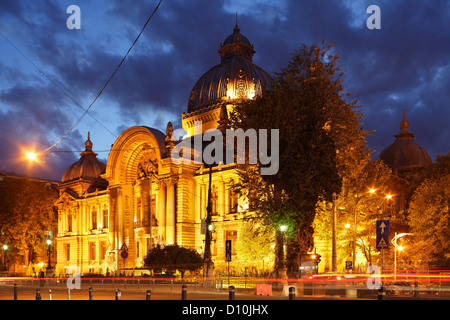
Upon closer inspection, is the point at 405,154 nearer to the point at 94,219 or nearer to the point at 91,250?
the point at 94,219

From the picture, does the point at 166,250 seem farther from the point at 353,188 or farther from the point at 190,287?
the point at 353,188

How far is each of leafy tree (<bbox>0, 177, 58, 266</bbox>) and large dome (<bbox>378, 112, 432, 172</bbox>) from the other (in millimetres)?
51014

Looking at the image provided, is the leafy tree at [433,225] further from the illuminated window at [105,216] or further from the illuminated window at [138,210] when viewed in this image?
the illuminated window at [105,216]

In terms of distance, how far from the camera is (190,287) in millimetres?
34438

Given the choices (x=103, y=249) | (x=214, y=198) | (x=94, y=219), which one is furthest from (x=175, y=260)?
(x=94, y=219)

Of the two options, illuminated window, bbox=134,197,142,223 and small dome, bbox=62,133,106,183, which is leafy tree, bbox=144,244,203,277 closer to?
illuminated window, bbox=134,197,142,223

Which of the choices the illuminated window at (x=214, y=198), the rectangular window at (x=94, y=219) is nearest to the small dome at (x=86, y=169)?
the rectangular window at (x=94, y=219)

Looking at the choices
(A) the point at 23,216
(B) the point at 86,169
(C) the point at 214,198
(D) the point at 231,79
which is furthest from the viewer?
(B) the point at 86,169

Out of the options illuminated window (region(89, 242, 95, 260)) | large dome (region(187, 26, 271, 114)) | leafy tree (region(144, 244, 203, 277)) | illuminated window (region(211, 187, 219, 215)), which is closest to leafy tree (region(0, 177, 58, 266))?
illuminated window (region(89, 242, 95, 260))

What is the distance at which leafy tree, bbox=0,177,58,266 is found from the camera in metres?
72.7

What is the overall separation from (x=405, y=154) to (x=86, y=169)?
162 feet

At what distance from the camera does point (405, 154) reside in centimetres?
7694
